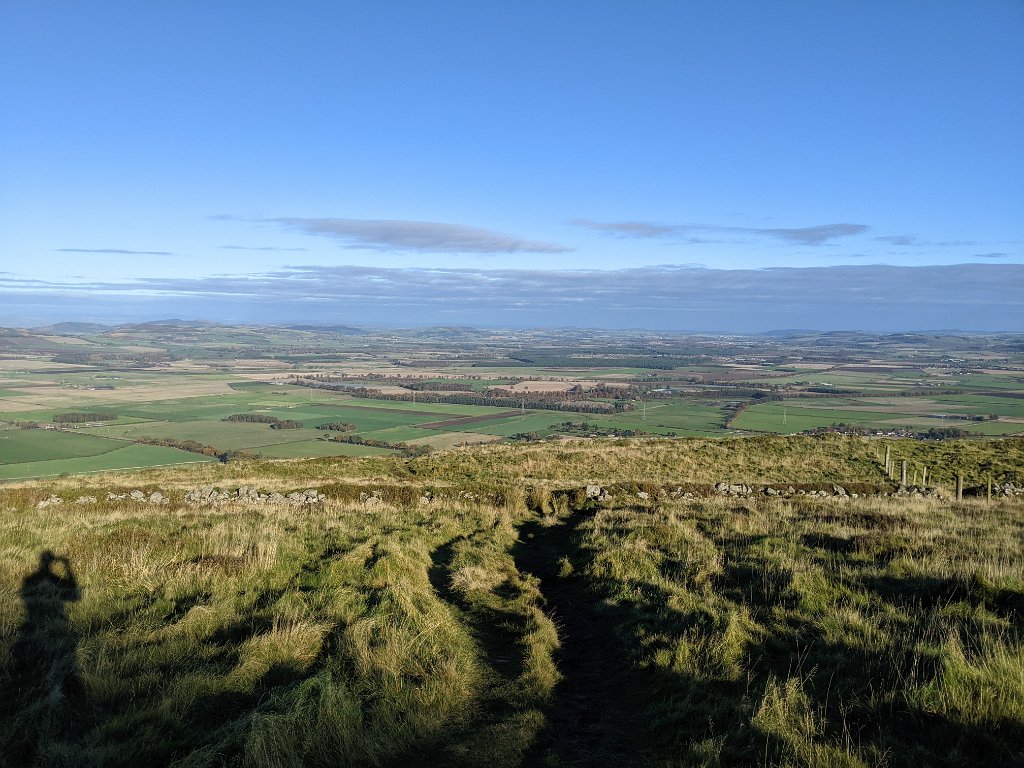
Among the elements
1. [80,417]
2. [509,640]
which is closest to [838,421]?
[509,640]

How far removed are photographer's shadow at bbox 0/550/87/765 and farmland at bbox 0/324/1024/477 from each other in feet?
126

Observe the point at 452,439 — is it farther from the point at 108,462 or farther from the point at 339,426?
the point at 108,462

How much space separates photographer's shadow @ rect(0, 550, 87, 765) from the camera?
17.8ft

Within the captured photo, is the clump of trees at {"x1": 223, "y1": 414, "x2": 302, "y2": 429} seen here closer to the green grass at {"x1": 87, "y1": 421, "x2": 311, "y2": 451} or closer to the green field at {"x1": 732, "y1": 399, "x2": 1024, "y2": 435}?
the green grass at {"x1": 87, "y1": 421, "x2": 311, "y2": 451}

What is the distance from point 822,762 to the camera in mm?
5055

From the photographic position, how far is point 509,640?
8.72 meters

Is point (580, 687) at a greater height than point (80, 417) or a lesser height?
greater

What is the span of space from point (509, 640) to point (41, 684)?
5581 millimetres

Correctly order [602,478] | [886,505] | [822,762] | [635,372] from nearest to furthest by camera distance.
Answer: [822,762]
[886,505]
[602,478]
[635,372]

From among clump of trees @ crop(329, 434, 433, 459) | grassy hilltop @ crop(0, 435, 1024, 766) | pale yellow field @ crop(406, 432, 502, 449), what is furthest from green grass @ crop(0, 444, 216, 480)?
grassy hilltop @ crop(0, 435, 1024, 766)

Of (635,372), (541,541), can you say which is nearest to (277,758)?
(541,541)

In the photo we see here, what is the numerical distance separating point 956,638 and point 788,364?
169 meters

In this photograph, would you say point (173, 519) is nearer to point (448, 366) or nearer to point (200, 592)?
point (200, 592)

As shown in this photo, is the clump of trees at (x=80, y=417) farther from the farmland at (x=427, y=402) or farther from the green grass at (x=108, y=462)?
the green grass at (x=108, y=462)
